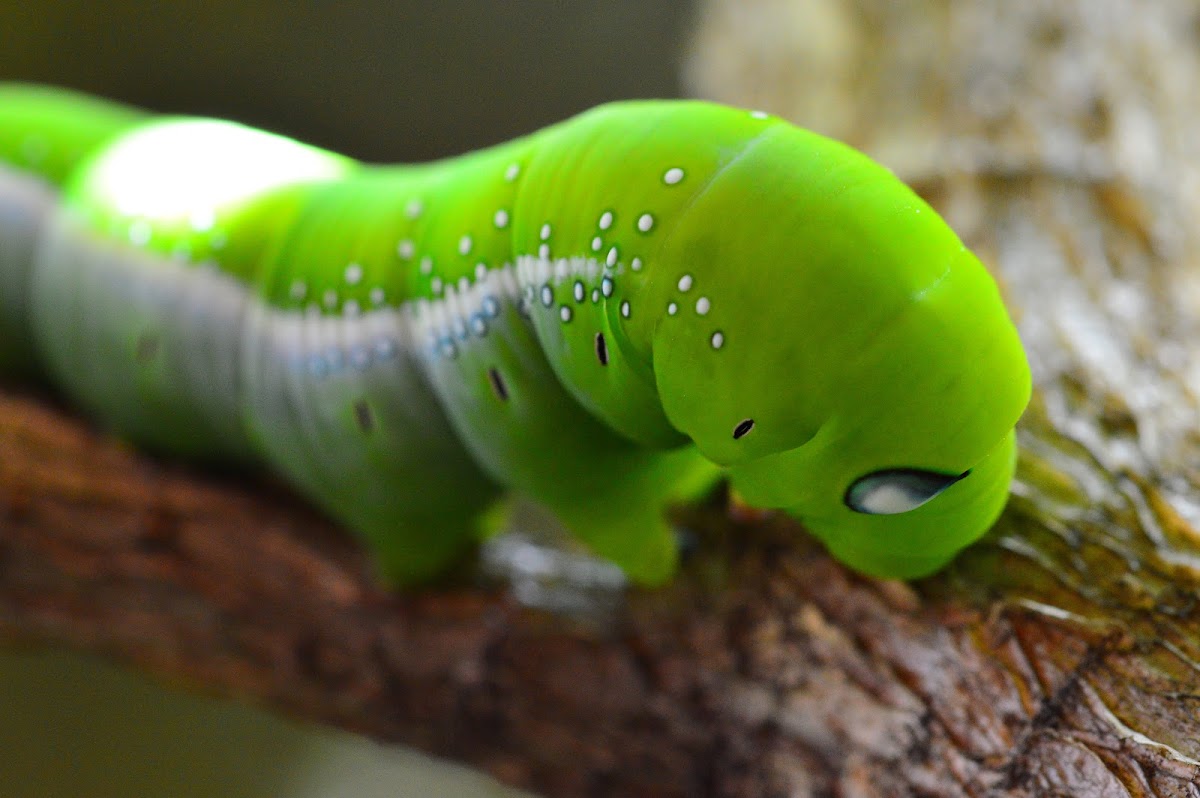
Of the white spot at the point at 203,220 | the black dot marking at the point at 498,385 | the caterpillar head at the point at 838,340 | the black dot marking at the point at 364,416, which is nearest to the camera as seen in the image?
the caterpillar head at the point at 838,340

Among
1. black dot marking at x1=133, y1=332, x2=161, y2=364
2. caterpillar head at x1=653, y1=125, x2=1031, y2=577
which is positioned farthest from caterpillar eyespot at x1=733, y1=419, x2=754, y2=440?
black dot marking at x1=133, y1=332, x2=161, y2=364

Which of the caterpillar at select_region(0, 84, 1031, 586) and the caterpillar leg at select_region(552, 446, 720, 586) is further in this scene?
the caterpillar leg at select_region(552, 446, 720, 586)

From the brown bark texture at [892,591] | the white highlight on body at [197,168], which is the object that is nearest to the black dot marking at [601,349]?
the brown bark texture at [892,591]

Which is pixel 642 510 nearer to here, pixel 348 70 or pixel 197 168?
pixel 197 168

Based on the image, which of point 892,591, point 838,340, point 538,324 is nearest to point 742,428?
point 838,340

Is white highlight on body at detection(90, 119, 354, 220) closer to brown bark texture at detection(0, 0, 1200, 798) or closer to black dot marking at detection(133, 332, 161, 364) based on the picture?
black dot marking at detection(133, 332, 161, 364)

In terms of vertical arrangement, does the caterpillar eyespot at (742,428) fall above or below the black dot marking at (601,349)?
below

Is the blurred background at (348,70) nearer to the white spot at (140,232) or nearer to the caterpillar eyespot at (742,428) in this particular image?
the white spot at (140,232)

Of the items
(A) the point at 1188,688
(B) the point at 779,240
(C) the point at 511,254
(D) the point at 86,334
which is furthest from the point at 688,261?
(D) the point at 86,334

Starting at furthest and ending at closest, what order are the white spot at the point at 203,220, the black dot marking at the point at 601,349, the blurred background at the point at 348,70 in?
the blurred background at the point at 348,70 → the white spot at the point at 203,220 → the black dot marking at the point at 601,349
